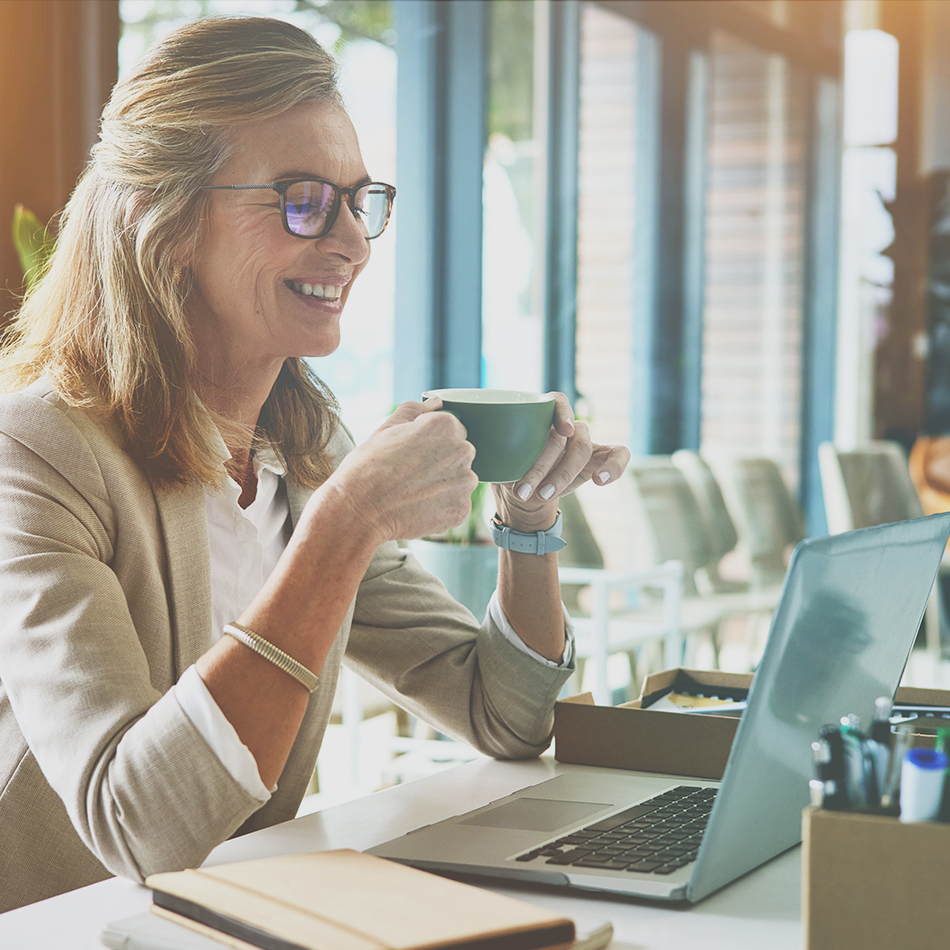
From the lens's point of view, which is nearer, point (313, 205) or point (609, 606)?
point (313, 205)

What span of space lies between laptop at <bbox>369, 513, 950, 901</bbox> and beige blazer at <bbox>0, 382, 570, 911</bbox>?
6.8 inches

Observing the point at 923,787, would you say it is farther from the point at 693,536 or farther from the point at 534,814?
the point at 693,536

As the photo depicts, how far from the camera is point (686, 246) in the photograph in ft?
12.4

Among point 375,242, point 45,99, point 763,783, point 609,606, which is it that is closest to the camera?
point 763,783

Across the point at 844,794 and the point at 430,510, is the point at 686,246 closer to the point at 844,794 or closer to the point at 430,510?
the point at 430,510

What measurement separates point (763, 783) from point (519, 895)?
0.56 feet

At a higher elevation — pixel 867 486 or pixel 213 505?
pixel 213 505

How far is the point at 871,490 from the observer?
3.64 metres

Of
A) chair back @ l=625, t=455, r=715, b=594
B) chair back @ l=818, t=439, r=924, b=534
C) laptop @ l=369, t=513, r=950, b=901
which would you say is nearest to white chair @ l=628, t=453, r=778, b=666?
chair back @ l=625, t=455, r=715, b=594

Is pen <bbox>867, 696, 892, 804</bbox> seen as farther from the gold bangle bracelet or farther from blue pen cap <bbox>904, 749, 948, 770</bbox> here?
the gold bangle bracelet

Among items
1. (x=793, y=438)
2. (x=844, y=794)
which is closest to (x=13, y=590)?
(x=844, y=794)

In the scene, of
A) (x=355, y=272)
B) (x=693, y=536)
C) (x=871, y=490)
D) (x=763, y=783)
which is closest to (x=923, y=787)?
(x=763, y=783)

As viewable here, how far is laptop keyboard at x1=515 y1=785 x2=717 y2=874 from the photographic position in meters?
0.75

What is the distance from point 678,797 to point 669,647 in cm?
233
